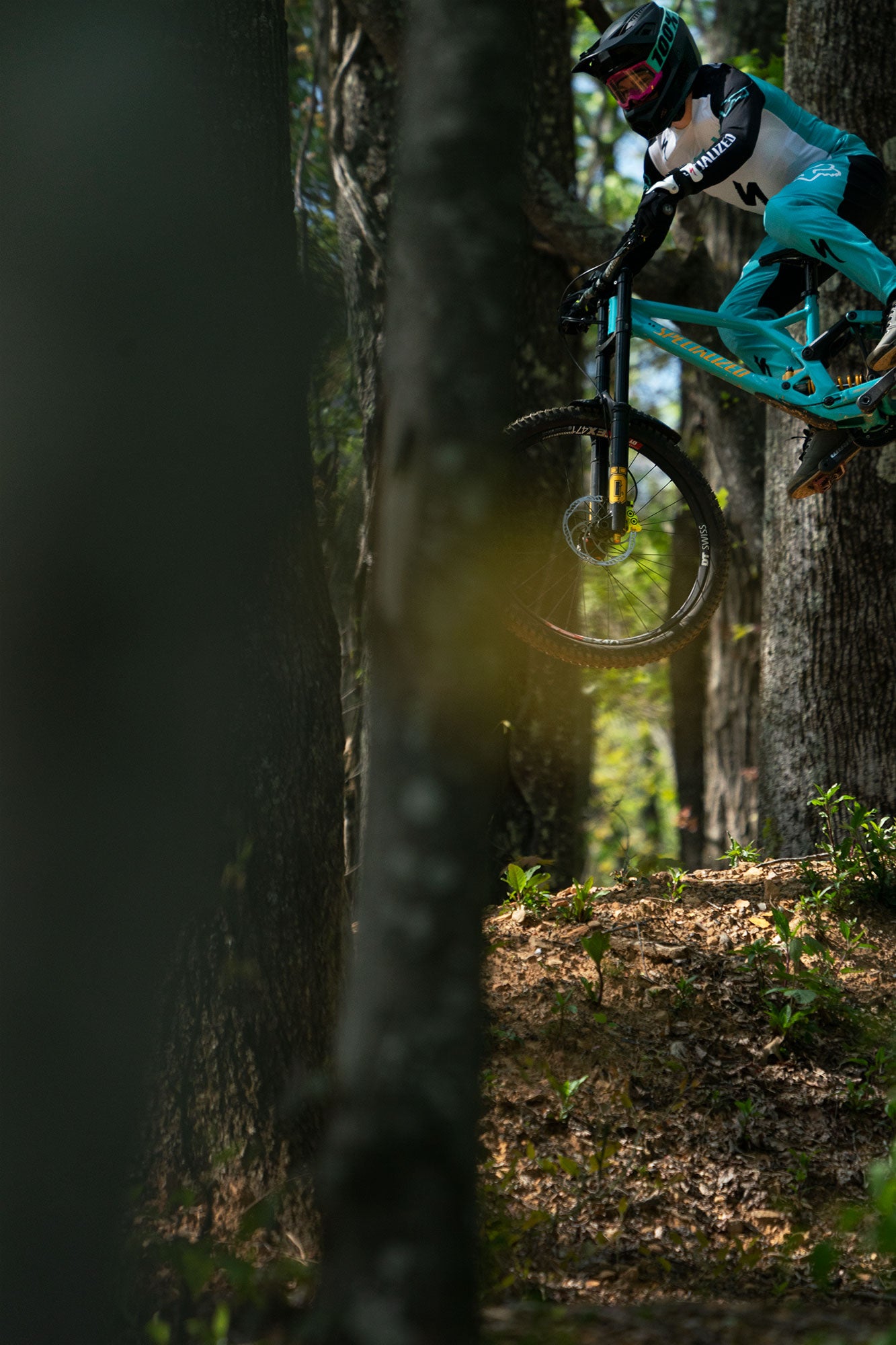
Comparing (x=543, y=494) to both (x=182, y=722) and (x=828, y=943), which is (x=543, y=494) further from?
(x=182, y=722)

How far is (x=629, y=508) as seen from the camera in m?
4.42

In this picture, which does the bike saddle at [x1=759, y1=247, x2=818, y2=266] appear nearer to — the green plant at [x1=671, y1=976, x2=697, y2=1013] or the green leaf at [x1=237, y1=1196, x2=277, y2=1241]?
the green plant at [x1=671, y1=976, x2=697, y2=1013]

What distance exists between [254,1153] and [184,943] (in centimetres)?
60

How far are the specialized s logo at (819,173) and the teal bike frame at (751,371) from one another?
1.11 feet

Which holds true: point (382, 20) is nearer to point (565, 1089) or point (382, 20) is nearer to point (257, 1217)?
point (565, 1089)

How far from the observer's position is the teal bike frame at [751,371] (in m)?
4.45

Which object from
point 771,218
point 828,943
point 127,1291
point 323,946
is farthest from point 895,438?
point 127,1291

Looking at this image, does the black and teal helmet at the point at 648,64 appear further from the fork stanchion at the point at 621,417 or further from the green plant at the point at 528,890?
the green plant at the point at 528,890

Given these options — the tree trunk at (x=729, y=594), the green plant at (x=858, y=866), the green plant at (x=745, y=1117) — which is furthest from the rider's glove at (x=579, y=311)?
the tree trunk at (x=729, y=594)

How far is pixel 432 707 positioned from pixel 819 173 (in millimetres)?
3595

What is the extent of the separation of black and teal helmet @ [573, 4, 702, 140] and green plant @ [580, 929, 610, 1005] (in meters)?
3.09

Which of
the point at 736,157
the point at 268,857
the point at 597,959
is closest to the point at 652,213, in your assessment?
the point at 736,157

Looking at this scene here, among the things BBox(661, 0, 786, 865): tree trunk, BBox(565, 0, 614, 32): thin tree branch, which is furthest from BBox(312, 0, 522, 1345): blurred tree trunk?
BBox(565, 0, 614, 32): thin tree branch

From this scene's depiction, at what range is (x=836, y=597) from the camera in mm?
5566
